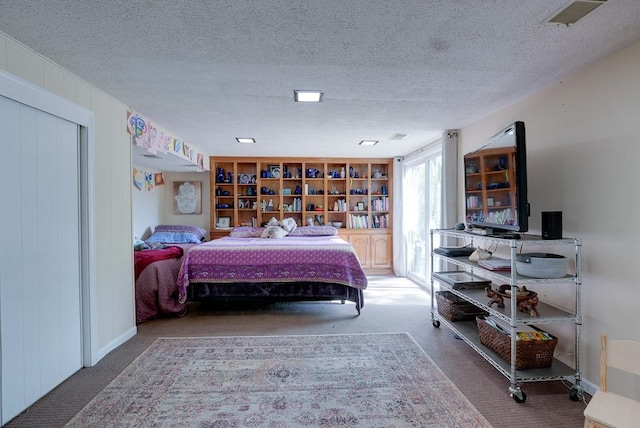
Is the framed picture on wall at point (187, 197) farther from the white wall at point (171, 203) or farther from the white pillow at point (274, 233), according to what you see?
the white pillow at point (274, 233)

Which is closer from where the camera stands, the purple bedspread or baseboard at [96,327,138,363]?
baseboard at [96,327,138,363]

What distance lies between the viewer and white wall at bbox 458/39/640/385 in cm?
194

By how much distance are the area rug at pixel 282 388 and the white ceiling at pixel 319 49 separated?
2168 millimetres

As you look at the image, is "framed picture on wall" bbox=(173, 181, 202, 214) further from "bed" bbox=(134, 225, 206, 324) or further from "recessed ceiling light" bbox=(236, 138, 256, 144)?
"bed" bbox=(134, 225, 206, 324)

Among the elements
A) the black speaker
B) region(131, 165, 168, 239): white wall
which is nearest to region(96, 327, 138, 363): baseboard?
region(131, 165, 168, 239): white wall

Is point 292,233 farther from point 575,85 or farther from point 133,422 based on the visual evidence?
point 575,85

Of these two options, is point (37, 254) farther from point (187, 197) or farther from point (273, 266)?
point (187, 197)

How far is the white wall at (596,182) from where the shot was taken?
6.36ft

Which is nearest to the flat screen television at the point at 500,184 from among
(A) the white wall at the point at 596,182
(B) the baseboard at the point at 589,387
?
(A) the white wall at the point at 596,182

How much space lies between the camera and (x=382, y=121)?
3.57m

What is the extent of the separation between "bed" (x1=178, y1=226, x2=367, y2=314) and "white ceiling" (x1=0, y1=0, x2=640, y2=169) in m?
1.57

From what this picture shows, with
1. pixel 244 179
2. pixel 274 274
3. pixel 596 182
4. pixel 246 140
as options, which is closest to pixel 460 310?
pixel 596 182

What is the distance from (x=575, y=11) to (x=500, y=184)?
46.5 inches

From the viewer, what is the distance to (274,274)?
372 cm
